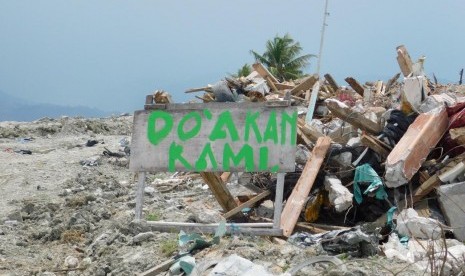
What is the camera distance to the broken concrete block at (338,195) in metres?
5.83

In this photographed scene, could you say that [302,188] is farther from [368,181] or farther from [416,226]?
[416,226]

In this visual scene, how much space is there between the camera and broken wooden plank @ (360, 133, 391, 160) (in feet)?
21.1

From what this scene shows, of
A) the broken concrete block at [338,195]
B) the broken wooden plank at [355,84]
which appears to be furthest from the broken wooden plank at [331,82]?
the broken concrete block at [338,195]

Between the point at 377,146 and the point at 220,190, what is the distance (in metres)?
1.79

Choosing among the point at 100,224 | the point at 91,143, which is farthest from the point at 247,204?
the point at 91,143

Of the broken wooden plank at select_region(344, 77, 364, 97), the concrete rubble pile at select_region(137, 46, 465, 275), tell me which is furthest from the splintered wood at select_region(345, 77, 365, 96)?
the concrete rubble pile at select_region(137, 46, 465, 275)

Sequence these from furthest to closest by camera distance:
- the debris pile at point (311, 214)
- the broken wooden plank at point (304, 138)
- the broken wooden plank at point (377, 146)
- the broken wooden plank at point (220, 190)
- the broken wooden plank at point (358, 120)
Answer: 1. the broken wooden plank at point (304, 138)
2. the broken wooden plank at point (358, 120)
3. the broken wooden plank at point (377, 146)
4. the broken wooden plank at point (220, 190)
5. the debris pile at point (311, 214)

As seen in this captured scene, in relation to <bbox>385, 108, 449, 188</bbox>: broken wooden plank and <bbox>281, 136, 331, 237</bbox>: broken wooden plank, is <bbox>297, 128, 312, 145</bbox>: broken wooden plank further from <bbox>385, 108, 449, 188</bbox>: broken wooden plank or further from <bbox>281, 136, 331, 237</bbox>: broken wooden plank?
<bbox>385, 108, 449, 188</bbox>: broken wooden plank

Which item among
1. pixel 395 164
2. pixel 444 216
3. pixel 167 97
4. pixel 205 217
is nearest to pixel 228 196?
pixel 205 217

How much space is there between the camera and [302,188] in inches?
240

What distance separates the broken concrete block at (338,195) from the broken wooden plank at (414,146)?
43cm

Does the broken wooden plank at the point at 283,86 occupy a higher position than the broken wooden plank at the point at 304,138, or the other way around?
the broken wooden plank at the point at 283,86

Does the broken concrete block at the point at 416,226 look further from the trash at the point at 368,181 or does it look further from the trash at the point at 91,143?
the trash at the point at 91,143

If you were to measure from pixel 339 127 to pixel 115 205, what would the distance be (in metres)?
3.19
